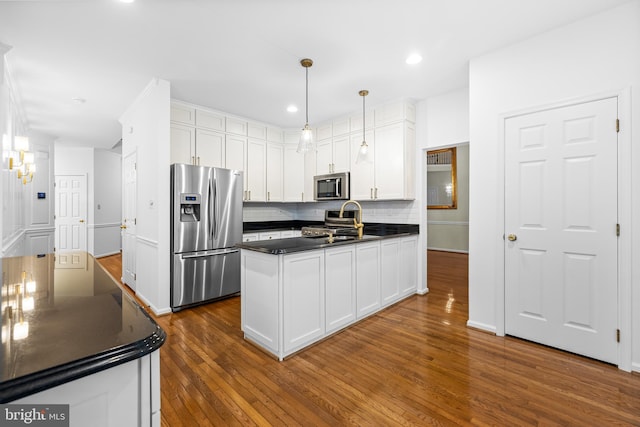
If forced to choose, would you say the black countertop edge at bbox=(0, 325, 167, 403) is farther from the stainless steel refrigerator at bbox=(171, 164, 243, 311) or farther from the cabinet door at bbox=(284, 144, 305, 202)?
the cabinet door at bbox=(284, 144, 305, 202)

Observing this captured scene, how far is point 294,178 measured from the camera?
550 cm

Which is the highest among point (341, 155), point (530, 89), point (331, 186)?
point (530, 89)

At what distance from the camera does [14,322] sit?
0.88 meters

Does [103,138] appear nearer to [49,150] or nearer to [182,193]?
[49,150]

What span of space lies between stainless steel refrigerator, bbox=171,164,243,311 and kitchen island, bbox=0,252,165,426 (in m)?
2.67

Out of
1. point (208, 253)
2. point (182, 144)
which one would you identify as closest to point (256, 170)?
point (182, 144)

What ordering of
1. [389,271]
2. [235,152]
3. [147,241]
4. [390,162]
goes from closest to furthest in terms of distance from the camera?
[389,271] < [147,241] < [390,162] < [235,152]

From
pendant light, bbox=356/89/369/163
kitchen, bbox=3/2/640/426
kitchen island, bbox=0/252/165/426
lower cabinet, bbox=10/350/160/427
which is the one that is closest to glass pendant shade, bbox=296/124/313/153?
pendant light, bbox=356/89/369/163

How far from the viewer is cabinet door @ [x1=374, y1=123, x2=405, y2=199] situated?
13.5ft

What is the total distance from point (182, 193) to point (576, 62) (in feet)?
13.7

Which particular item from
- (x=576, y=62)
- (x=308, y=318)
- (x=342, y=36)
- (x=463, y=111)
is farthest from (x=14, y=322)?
(x=463, y=111)

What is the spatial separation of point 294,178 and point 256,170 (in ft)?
2.48

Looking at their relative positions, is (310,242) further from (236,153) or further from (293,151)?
(293,151)

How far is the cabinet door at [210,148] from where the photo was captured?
14.0 ft
